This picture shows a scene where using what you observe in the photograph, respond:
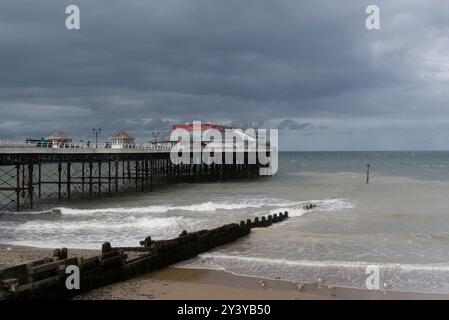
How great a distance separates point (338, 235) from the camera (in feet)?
74.8

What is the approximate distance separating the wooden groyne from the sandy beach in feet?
1.06

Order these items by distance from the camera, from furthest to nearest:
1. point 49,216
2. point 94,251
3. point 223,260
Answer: point 49,216
point 94,251
point 223,260

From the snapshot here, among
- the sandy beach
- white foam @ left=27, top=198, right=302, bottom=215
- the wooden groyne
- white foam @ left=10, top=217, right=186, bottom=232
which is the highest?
the wooden groyne

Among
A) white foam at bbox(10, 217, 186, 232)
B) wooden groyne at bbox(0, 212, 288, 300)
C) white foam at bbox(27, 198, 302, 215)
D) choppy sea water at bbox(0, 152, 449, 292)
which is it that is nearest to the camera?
wooden groyne at bbox(0, 212, 288, 300)

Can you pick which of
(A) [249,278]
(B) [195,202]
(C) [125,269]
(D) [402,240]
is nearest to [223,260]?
(A) [249,278]

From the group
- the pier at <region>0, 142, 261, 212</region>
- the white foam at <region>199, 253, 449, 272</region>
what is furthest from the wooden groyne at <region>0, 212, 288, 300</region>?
the pier at <region>0, 142, 261, 212</region>

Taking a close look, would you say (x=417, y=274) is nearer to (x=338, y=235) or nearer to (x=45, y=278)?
(x=338, y=235)

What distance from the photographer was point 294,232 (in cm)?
2330

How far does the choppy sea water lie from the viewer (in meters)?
16.0

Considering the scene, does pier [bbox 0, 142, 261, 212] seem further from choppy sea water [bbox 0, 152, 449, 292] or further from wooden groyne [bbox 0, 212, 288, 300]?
wooden groyne [bbox 0, 212, 288, 300]

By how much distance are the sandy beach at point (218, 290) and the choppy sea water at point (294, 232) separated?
2.50ft
